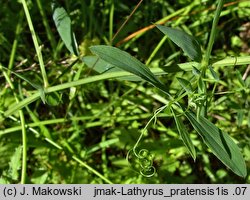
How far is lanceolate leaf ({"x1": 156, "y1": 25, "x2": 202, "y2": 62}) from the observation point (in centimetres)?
92

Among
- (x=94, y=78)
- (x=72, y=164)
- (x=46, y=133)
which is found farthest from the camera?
(x=72, y=164)

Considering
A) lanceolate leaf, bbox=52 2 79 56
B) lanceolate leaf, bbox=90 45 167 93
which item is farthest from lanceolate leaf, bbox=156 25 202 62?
lanceolate leaf, bbox=52 2 79 56

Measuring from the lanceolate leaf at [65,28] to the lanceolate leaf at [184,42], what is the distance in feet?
1.23

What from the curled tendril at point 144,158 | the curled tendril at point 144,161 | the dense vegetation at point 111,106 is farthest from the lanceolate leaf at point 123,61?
the dense vegetation at point 111,106

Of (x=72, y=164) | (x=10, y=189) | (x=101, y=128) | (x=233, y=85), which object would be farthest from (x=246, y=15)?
(x=10, y=189)

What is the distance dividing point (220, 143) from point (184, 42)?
0.73 ft

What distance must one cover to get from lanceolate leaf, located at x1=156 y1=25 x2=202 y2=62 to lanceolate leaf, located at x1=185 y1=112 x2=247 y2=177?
123 mm

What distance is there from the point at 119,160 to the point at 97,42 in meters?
0.42

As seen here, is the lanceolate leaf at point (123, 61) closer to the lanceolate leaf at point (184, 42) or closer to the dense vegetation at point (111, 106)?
the lanceolate leaf at point (184, 42)

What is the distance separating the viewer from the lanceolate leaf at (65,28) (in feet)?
4.01

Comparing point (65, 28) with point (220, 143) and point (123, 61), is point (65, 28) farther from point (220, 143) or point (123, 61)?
point (220, 143)

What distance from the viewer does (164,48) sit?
1.70 meters

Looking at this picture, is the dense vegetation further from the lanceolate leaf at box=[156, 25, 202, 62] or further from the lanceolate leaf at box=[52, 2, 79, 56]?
the lanceolate leaf at box=[156, 25, 202, 62]

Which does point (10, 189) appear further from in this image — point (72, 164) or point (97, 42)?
point (97, 42)
